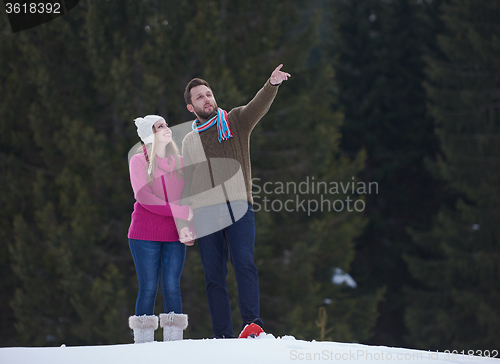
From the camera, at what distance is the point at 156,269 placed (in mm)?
3910

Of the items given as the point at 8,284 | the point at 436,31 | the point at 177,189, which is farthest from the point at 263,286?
the point at 436,31

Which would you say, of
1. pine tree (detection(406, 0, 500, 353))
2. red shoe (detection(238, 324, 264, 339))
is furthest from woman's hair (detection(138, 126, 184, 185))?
pine tree (detection(406, 0, 500, 353))

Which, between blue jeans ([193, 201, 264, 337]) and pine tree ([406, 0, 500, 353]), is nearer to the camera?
blue jeans ([193, 201, 264, 337])

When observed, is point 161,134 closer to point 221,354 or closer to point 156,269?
point 156,269

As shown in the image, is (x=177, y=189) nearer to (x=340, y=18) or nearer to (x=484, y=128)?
(x=484, y=128)

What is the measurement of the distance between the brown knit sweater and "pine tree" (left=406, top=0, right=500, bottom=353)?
42.9 ft

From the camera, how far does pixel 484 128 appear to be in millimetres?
16359

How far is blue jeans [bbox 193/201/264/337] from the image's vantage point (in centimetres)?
381

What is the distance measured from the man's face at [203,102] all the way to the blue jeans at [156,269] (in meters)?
0.87

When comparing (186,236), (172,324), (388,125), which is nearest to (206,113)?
(186,236)

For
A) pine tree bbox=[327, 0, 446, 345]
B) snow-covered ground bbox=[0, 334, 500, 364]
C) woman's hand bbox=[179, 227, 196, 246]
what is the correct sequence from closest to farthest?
snow-covered ground bbox=[0, 334, 500, 364]
woman's hand bbox=[179, 227, 196, 246]
pine tree bbox=[327, 0, 446, 345]

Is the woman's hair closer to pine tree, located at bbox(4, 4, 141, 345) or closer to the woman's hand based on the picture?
the woman's hand

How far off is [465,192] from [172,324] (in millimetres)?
13889

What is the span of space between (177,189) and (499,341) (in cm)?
1340
